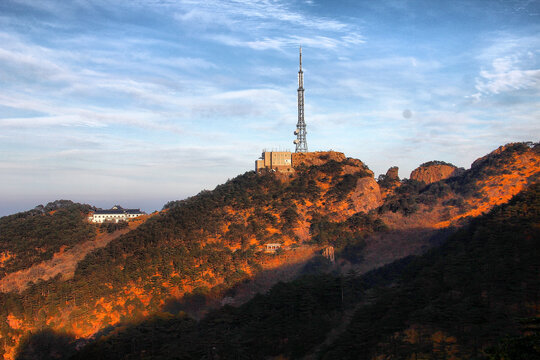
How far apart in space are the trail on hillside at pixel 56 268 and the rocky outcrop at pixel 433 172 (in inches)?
1812

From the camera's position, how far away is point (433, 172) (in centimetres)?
6844

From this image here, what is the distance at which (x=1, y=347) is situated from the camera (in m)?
35.2

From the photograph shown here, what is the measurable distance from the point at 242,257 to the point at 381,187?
26488 millimetres

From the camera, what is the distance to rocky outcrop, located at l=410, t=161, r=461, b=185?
223ft

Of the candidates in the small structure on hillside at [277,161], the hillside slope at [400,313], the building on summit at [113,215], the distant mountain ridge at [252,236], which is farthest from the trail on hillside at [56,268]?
the small structure on hillside at [277,161]

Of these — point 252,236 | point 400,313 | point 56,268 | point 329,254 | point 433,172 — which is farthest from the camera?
point 433,172

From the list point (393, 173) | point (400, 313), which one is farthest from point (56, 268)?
point (393, 173)

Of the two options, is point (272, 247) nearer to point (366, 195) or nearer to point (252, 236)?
point (252, 236)

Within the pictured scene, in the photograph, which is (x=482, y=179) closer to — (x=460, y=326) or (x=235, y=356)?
(x=460, y=326)

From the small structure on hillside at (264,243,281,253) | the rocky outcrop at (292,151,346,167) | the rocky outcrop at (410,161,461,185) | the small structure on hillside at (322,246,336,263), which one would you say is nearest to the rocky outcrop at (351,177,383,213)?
the rocky outcrop at (292,151,346,167)

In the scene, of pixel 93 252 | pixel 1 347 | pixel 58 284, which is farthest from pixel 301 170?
pixel 1 347

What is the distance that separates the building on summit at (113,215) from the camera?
202 ft

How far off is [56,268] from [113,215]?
67.1 ft

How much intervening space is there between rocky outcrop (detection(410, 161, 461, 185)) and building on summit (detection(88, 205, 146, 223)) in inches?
1780
